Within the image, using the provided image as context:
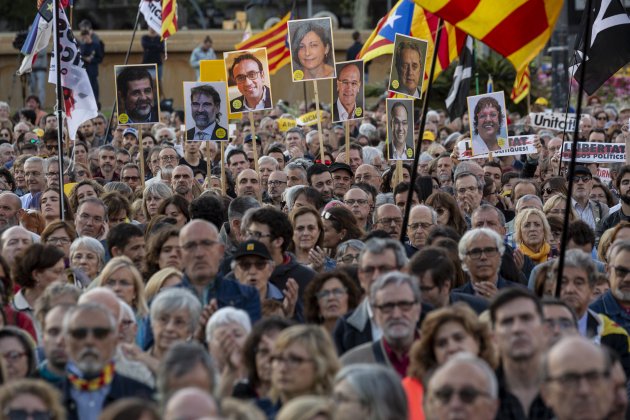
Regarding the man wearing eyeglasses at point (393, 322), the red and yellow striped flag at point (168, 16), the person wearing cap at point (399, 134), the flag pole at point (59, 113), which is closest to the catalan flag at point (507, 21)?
the flag pole at point (59, 113)

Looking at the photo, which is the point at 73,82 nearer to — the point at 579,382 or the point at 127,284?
the point at 127,284

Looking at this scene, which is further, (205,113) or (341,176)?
(205,113)

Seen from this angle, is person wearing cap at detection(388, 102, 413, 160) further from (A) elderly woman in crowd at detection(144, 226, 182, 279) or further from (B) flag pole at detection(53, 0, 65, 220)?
(A) elderly woman in crowd at detection(144, 226, 182, 279)

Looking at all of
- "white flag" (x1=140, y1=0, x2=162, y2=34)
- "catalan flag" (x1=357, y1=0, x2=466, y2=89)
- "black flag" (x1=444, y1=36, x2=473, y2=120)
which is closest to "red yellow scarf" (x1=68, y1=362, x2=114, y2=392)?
"catalan flag" (x1=357, y1=0, x2=466, y2=89)

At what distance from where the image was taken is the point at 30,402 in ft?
22.7

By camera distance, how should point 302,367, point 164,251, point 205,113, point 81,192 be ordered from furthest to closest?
1. point 205,113
2. point 81,192
3. point 164,251
4. point 302,367

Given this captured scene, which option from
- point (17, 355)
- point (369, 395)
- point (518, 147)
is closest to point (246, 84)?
point (518, 147)

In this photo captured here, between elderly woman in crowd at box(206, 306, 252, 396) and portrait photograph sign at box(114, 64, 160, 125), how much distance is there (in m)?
9.16

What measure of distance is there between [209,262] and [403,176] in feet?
25.7

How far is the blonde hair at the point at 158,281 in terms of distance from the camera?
10.2 metres

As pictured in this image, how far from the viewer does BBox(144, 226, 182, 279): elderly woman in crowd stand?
1112 centimetres

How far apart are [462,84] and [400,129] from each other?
432cm

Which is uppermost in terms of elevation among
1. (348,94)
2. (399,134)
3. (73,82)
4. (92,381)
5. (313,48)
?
(313,48)

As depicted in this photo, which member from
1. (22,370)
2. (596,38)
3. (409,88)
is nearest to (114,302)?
(22,370)
